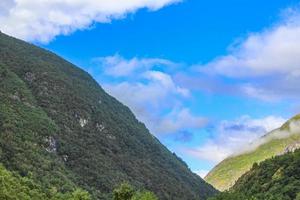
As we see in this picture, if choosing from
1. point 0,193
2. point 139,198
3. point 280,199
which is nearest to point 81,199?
point 139,198

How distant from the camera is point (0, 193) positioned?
198625mm

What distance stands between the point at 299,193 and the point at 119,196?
2795 inches

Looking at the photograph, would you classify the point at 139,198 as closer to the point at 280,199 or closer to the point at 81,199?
the point at 81,199

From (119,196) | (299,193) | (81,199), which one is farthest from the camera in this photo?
(299,193)

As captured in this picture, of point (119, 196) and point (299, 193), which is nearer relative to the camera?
point (119, 196)

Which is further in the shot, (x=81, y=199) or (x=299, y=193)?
(x=299, y=193)

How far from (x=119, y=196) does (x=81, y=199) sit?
25.6 meters

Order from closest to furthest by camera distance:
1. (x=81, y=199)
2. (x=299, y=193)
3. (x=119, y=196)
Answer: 1. (x=119, y=196)
2. (x=81, y=199)
3. (x=299, y=193)

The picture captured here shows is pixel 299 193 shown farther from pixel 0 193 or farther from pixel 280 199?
pixel 0 193

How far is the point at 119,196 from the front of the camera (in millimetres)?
151125

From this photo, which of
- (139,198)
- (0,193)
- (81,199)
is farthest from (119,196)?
(0,193)

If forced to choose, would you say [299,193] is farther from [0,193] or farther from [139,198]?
[0,193]

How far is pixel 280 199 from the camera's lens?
652 feet

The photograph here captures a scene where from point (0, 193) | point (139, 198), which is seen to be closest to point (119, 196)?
point (139, 198)
